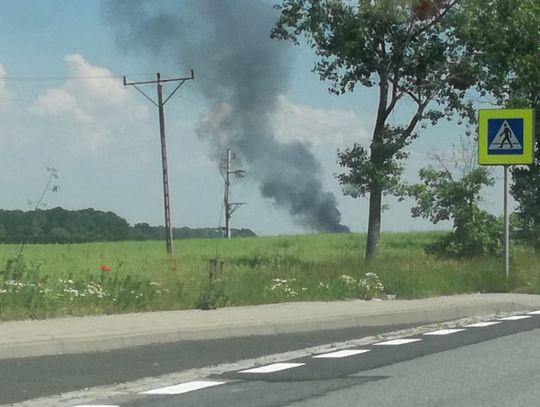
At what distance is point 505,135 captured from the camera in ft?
83.9

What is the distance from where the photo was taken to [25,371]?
12070mm

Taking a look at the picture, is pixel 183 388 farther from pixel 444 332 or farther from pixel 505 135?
pixel 505 135

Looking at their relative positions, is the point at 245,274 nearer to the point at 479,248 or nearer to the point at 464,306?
Answer: the point at 464,306

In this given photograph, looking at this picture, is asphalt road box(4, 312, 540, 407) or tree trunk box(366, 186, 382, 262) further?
tree trunk box(366, 186, 382, 262)

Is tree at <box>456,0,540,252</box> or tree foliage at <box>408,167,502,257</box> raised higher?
tree at <box>456,0,540,252</box>

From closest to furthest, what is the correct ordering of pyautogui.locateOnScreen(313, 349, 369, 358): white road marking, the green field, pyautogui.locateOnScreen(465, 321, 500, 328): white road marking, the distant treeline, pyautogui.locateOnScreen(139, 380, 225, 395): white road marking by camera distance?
pyautogui.locateOnScreen(139, 380, 225, 395): white road marking → pyautogui.locateOnScreen(313, 349, 369, 358): white road marking → the green field → pyautogui.locateOnScreen(465, 321, 500, 328): white road marking → the distant treeline

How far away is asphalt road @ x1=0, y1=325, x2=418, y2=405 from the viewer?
36.8 ft

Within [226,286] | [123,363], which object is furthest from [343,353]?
[226,286]

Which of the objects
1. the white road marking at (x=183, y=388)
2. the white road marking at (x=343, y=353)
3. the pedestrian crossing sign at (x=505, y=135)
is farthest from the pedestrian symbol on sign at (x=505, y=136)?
the white road marking at (x=183, y=388)

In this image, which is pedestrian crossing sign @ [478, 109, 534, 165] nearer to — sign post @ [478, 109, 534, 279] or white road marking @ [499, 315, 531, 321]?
sign post @ [478, 109, 534, 279]

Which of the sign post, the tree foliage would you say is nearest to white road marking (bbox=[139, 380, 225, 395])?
the sign post

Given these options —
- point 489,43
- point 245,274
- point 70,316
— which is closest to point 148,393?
point 70,316

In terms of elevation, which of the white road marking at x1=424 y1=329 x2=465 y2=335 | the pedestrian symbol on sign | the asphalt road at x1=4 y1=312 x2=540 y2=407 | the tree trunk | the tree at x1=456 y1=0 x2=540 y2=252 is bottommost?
the asphalt road at x1=4 y1=312 x2=540 y2=407

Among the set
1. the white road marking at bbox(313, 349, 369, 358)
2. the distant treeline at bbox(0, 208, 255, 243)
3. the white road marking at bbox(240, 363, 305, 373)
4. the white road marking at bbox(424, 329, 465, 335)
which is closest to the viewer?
the white road marking at bbox(240, 363, 305, 373)
